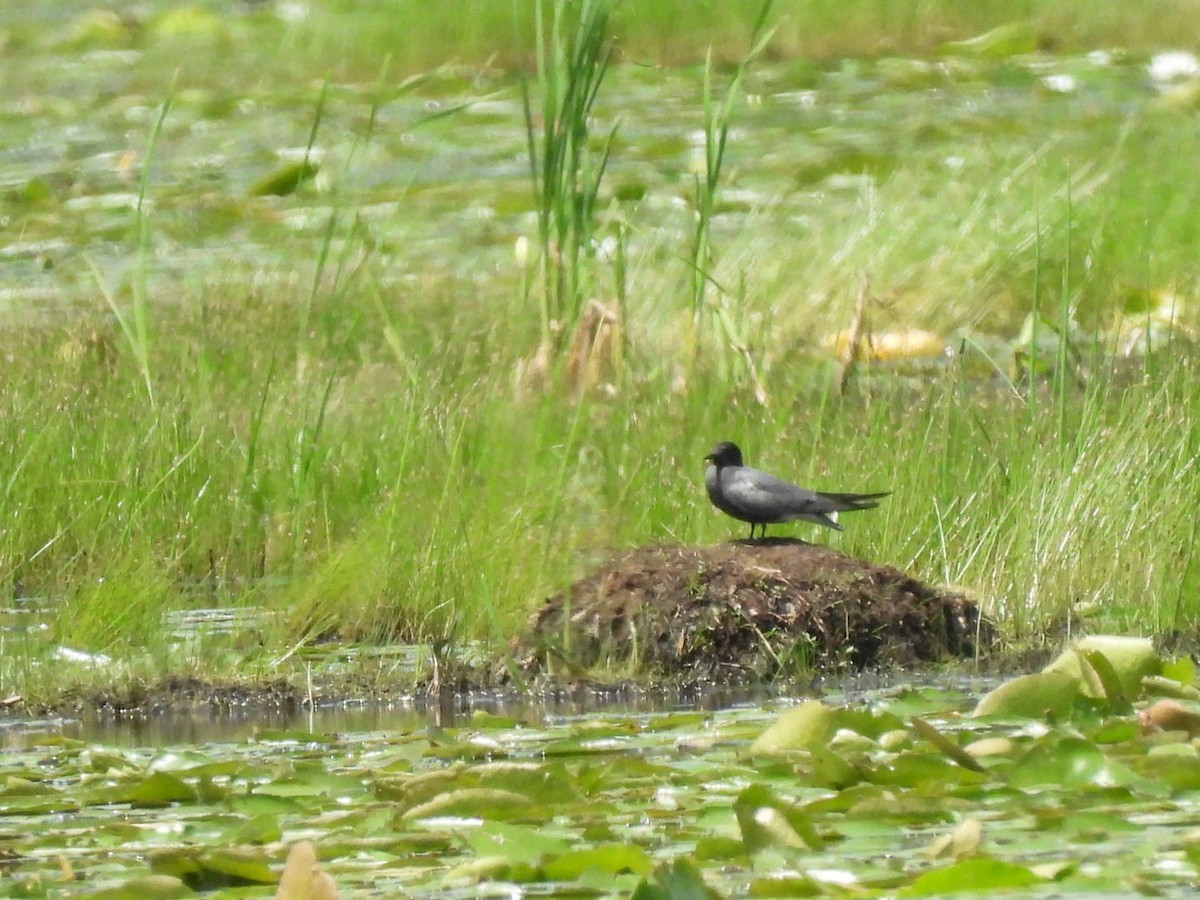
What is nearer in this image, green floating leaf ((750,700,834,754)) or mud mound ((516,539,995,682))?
green floating leaf ((750,700,834,754))

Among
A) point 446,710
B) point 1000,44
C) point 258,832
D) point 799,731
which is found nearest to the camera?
point 258,832

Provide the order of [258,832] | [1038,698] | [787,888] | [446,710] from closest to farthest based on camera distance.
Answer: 1. [787,888]
2. [258,832]
3. [1038,698]
4. [446,710]

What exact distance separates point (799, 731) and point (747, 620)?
5.27ft

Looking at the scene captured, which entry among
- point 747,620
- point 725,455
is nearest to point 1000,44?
point 725,455

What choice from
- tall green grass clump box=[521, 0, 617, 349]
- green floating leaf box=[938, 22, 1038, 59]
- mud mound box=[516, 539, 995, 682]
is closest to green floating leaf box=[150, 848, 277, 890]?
mud mound box=[516, 539, 995, 682]

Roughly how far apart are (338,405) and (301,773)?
4734 millimetres

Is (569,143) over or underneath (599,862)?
over

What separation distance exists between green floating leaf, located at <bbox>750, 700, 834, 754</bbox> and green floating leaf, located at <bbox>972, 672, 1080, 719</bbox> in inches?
18.6

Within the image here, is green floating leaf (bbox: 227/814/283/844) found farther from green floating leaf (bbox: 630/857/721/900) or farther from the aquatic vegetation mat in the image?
green floating leaf (bbox: 630/857/721/900)

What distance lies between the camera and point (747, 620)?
6371mm

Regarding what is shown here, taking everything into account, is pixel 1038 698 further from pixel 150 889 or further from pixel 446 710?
pixel 150 889

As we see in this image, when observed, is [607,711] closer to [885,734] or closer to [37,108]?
[885,734]

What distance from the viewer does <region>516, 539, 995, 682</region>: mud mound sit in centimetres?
636

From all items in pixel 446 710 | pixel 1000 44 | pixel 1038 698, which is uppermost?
pixel 1000 44
